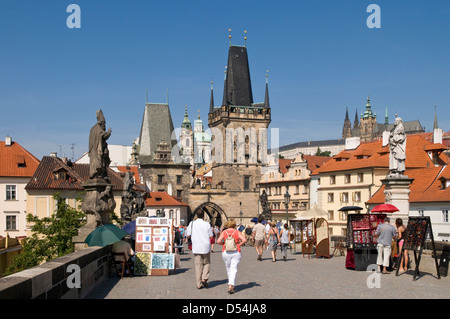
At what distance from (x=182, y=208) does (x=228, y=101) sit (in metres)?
19.7

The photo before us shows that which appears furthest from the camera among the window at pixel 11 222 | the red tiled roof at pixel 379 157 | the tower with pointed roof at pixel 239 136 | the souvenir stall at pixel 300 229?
the tower with pointed roof at pixel 239 136

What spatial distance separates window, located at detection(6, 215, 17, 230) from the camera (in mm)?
53156

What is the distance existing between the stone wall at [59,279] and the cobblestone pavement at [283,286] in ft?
1.13

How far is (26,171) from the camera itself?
56.0 meters

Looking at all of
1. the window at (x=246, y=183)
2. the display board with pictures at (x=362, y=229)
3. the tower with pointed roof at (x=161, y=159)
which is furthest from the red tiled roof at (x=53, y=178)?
the display board with pictures at (x=362, y=229)

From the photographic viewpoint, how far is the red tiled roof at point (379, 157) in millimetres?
49438

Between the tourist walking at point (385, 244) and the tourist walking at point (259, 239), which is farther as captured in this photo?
the tourist walking at point (259, 239)

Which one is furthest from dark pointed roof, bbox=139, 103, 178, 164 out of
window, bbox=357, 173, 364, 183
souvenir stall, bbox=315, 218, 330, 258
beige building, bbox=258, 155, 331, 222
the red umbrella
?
the red umbrella

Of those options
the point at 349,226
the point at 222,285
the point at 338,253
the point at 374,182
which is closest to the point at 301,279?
the point at 222,285

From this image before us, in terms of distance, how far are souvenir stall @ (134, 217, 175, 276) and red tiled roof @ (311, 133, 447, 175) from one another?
3810 cm

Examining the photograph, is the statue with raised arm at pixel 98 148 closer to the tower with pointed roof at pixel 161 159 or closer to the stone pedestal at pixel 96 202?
the stone pedestal at pixel 96 202

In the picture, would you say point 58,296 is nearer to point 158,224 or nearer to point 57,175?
point 158,224
